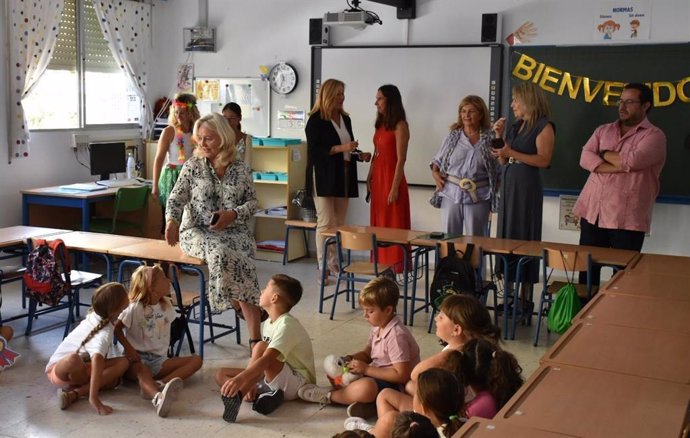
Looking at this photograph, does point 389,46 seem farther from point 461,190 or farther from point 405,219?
point 461,190

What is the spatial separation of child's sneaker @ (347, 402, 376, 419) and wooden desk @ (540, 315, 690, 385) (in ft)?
3.86

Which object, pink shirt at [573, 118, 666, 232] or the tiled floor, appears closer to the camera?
the tiled floor

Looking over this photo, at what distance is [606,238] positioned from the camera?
5430 millimetres

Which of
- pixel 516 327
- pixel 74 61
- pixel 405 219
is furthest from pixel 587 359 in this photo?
pixel 74 61

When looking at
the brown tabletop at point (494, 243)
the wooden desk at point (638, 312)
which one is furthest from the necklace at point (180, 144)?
the wooden desk at point (638, 312)

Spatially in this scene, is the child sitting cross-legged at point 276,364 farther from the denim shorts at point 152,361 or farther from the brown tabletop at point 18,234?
the brown tabletop at point 18,234

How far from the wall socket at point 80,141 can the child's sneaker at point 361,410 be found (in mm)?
4991

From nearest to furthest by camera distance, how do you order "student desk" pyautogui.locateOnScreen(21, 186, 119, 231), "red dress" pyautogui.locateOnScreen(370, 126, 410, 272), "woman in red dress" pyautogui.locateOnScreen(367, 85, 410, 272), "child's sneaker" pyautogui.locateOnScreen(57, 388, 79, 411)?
"child's sneaker" pyautogui.locateOnScreen(57, 388, 79, 411)
"woman in red dress" pyautogui.locateOnScreen(367, 85, 410, 272)
"red dress" pyautogui.locateOnScreen(370, 126, 410, 272)
"student desk" pyautogui.locateOnScreen(21, 186, 119, 231)

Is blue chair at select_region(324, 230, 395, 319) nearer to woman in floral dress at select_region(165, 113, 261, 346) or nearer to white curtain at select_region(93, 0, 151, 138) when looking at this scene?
woman in floral dress at select_region(165, 113, 261, 346)

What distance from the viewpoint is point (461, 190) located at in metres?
5.91

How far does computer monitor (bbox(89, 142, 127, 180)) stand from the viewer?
25.3 ft

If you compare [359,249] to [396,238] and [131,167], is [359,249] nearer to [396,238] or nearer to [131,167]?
[396,238]

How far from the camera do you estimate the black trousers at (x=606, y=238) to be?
5.28 meters

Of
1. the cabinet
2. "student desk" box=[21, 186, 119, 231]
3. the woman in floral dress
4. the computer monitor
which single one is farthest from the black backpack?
the computer monitor
